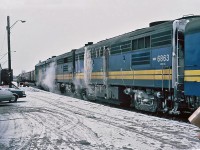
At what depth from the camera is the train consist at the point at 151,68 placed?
38.8 feet

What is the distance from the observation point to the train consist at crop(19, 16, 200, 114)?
11.8 metres

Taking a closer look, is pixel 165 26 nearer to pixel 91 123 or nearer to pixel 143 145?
pixel 91 123

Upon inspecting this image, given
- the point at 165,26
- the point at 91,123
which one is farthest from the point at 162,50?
the point at 91,123

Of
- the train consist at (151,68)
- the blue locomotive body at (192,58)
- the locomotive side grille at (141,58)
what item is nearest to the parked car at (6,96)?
the train consist at (151,68)

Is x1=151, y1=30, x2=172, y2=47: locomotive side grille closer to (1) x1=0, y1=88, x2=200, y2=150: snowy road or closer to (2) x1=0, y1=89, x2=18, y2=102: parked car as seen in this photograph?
(1) x1=0, y1=88, x2=200, y2=150: snowy road

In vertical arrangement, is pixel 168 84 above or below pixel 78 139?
above

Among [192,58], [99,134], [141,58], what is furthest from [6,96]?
[192,58]

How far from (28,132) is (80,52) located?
17.5 metres

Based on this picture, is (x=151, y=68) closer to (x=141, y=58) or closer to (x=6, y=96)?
(x=141, y=58)

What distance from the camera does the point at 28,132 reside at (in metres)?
10.6

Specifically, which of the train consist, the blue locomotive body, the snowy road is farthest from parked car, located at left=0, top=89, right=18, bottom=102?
the blue locomotive body

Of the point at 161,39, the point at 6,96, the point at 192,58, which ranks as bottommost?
the point at 6,96

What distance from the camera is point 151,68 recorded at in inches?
582

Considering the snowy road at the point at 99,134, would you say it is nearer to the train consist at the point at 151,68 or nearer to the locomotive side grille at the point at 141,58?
the train consist at the point at 151,68
